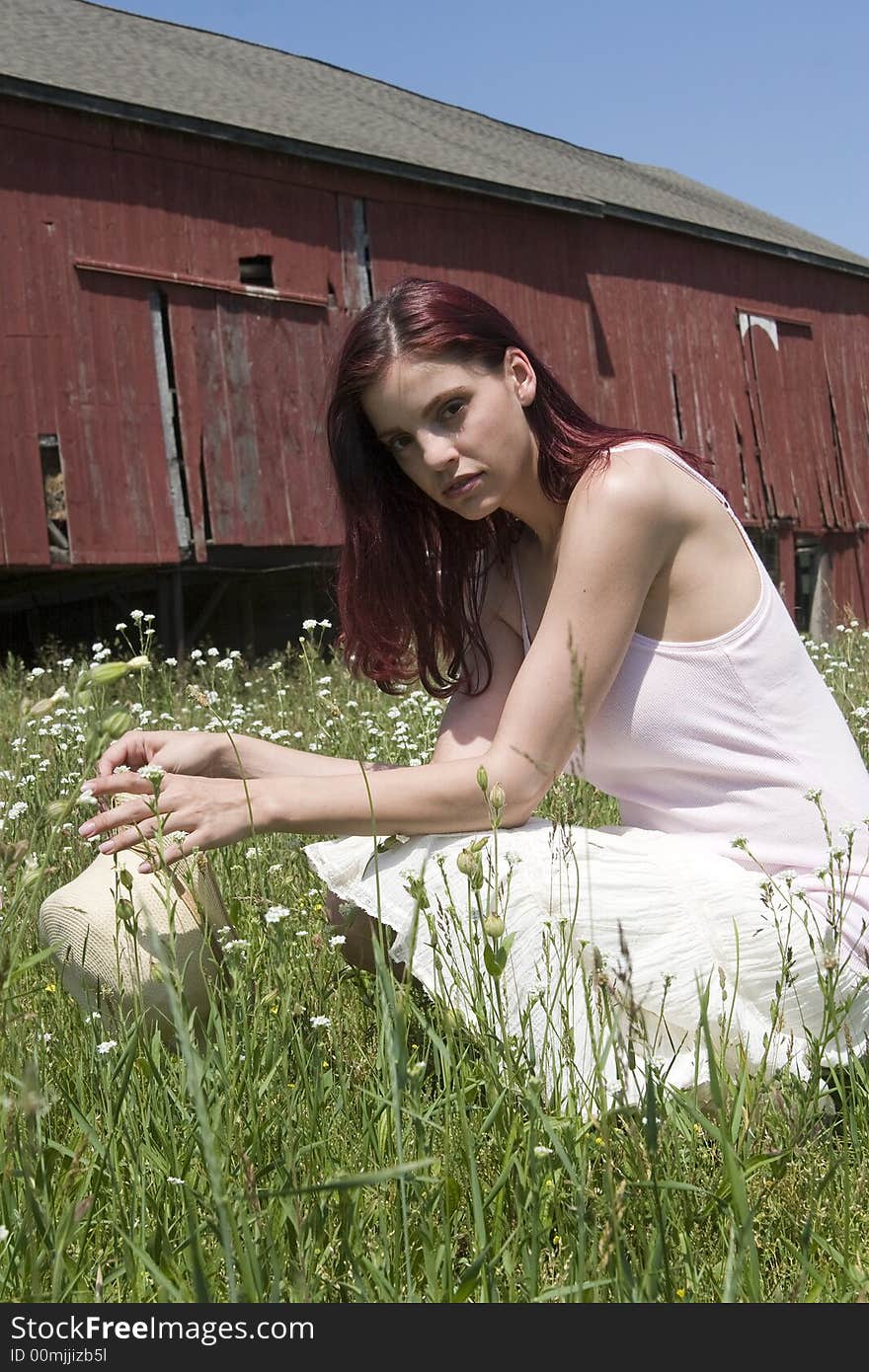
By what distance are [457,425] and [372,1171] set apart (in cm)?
149

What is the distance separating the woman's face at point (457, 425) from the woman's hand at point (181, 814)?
833 millimetres

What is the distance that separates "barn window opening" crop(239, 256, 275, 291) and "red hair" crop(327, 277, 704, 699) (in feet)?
31.3

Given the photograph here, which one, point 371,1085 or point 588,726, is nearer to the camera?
point 371,1085

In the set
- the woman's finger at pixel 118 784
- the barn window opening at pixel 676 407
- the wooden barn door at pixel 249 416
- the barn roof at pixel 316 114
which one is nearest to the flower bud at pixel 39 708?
the woman's finger at pixel 118 784

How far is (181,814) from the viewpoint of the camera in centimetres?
209

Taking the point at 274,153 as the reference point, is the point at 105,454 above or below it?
below

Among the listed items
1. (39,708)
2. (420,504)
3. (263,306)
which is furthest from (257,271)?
(39,708)

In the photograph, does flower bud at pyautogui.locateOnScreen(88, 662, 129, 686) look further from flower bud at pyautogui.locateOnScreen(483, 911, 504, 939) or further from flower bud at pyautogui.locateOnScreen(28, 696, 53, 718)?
flower bud at pyautogui.locateOnScreen(483, 911, 504, 939)

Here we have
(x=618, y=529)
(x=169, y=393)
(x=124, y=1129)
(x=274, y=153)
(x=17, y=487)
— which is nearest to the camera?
(x=124, y=1129)

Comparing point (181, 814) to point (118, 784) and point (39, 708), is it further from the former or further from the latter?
point (39, 708)

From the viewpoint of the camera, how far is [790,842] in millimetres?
2551

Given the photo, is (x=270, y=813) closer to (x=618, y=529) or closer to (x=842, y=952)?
(x=618, y=529)

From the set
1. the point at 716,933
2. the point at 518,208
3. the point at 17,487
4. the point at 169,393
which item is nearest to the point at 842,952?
the point at 716,933

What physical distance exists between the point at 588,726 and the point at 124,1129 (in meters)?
1.22
